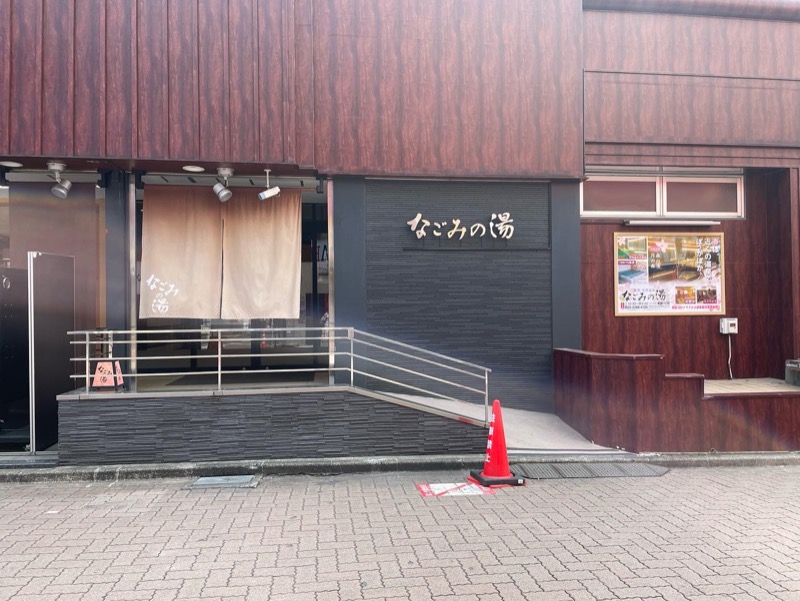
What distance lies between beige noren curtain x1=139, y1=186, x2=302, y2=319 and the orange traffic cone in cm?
350

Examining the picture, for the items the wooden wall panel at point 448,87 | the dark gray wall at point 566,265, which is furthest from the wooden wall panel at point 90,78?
the dark gray wall at point 566,265

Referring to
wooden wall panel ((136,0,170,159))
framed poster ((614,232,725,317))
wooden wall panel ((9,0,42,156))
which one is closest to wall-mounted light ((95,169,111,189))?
wooden wall panel ((9,0,42,156))

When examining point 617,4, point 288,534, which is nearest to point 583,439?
point 288,534

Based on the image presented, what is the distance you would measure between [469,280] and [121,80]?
5.89m

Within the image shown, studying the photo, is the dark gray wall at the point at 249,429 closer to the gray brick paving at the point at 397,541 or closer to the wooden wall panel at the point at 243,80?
the gray brick paving at the point at 397,541

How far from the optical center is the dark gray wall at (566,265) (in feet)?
29.1

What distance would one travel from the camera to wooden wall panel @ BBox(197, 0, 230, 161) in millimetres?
7445

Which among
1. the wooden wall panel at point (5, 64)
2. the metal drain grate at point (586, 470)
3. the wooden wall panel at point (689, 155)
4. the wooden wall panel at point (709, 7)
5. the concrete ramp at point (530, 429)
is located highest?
the wooden wall panel at point (709, 7)

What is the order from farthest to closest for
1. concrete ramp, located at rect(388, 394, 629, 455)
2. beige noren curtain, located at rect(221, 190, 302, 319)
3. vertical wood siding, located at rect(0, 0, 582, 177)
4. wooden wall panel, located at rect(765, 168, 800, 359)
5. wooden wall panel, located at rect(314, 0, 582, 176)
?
wooden wall panel, located at rect(765, 168, 800, 359), wooden wall panel, located at rect(314, 0, 582, 176), beige noren curtain, located at rect(221, 190, 302, 319), concrete ramp, located at rect(388, 394, 629, 455), vertical wood siding, located at rect(0, 0, 582, 177)

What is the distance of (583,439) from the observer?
25.3 ft

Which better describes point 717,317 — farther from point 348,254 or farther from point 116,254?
point 116,254

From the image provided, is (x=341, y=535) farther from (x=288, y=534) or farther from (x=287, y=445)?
(x=287, y=445)

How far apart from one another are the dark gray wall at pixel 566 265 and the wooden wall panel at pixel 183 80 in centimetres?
574

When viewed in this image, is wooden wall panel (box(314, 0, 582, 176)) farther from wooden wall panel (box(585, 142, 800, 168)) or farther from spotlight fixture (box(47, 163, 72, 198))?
spotlight fixture (box(47, 163, 72, 198))
